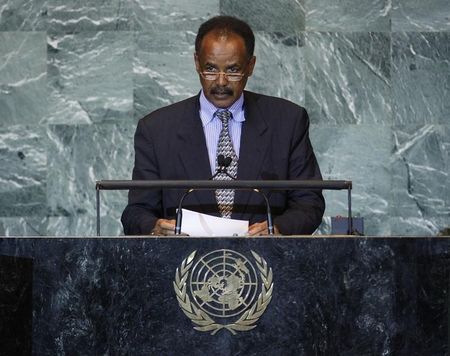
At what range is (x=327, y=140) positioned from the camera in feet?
23.9

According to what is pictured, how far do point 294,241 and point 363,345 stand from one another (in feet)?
1.27

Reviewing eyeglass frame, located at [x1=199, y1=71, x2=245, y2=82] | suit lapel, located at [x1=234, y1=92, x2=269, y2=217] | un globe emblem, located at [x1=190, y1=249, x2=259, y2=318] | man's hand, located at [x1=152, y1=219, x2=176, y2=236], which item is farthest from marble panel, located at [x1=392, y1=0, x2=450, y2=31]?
un globe emblem, located at [x1=190, y1=249, x2=259, y2=318]

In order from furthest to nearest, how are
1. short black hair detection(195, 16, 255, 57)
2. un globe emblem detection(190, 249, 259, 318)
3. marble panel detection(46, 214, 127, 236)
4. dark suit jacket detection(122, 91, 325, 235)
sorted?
marble panel detection(46, 214, 127, 236), short black hair detection(195, 16, 255, 57), dark suit jacket detection(122, 91, 325, 235), un globe emblem detection(190, 249, 259, 318)

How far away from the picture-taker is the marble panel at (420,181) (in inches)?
286

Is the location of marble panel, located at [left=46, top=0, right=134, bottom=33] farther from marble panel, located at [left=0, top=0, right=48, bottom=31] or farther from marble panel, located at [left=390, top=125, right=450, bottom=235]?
marble panel, located at [left=390, top=125, right=450, bottom=235]

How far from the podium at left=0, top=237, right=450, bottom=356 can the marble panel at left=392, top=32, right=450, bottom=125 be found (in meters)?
3.69

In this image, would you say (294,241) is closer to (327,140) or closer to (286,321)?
(286,321)

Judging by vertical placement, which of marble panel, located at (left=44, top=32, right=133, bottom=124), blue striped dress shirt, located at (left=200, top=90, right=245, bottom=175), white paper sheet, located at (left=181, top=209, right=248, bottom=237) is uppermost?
marble panel, located at (left=44, top=32, right=133, bottom=124)

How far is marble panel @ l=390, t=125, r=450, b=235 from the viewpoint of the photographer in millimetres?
7254

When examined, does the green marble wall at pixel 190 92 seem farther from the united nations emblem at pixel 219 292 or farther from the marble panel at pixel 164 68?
the united nations emblem at pixel 219 292

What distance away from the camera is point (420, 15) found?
7.29 meters

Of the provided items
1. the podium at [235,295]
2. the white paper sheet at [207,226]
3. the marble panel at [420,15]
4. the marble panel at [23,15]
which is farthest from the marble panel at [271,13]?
the podium at [235,295]

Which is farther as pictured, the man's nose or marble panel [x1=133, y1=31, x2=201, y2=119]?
marble panel [x1=133, y1=31, x2=201, y2=119]

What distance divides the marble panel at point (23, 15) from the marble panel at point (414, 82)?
2183 mm
